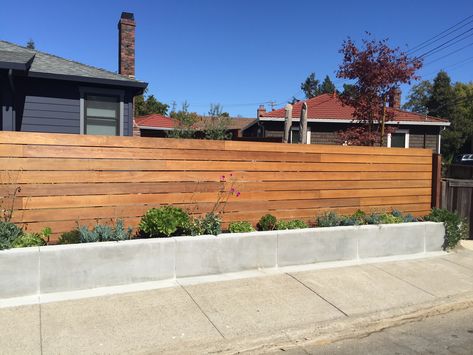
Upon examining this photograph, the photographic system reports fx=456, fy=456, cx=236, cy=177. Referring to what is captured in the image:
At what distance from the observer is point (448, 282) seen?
628 centimetres

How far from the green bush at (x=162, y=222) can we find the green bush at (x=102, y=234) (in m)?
0.28

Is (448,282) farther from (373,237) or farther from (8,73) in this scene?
(8,73)

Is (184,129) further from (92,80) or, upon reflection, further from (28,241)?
(28,241)

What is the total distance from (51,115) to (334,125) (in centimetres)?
1321

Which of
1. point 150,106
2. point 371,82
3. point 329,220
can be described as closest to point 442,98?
point 150,106

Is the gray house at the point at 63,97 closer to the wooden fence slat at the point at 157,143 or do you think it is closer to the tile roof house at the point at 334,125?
the wooden fence slat at the point at 157,143

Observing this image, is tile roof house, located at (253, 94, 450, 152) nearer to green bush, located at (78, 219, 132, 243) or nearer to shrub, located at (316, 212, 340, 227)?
shrub, located at (316, 212, 340, 227)

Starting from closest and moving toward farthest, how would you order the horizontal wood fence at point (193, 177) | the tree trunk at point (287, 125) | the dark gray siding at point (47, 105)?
the horizontal wood fence at point (193, 177), the tree trunk at point (287, 125), the dark gray siding at point (47, 105)

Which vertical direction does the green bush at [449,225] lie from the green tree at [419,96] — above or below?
below

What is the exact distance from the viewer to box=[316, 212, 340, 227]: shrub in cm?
718

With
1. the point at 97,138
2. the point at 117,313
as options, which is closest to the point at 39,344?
the point at 117,313

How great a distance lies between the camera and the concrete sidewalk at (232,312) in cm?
412

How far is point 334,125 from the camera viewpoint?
810 inches

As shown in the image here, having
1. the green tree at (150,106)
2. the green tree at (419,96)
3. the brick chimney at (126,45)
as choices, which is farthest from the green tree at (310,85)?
the brick chimney at (126,45)
